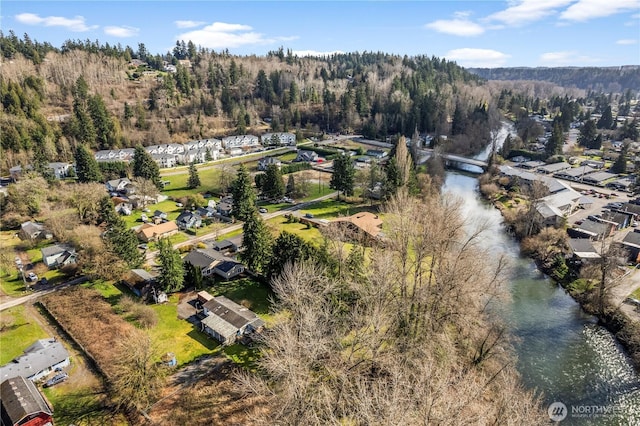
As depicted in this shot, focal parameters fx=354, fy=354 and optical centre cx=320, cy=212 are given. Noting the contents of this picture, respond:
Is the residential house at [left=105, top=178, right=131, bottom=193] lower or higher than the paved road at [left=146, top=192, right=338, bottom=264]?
higher

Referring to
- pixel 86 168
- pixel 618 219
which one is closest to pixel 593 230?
pixel 618 219

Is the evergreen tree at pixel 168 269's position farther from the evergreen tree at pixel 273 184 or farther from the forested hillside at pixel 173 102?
the forested hillside at pixel 173 102

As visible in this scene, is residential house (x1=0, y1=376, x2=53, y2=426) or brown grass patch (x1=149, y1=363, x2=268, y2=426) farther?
brown grass patch (x1=149, y1=363, x2=268, y2=426)

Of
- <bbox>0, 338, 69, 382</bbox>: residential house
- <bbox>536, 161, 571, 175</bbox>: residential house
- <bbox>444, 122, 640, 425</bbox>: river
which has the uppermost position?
<bbox>536, 161, 571, 175</bbox>: residential house

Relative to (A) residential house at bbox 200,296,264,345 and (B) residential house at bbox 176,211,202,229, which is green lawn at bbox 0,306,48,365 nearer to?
(A) residential house at bbox 200,296,264,345

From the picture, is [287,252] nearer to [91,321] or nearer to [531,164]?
[91,321]

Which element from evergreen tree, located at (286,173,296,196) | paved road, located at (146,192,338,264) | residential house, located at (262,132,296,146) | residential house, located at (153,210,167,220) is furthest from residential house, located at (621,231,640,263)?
residential house, located at (262,132,296,146)

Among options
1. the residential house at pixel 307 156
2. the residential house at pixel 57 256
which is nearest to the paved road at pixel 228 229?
the residential house at pixel 57 256

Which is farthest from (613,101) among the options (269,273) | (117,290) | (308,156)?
(117,290)
